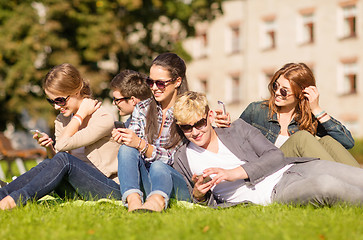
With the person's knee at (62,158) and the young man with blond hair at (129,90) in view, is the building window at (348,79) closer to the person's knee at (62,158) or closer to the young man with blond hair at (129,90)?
the young man with blond hair at (129,90)

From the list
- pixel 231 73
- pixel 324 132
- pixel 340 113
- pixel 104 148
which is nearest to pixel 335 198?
pixel 324 132

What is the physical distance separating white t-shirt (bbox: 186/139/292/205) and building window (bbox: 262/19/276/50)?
2659cm

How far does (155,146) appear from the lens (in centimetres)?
541

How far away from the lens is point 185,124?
16.2ft

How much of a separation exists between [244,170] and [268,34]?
27.3 metres

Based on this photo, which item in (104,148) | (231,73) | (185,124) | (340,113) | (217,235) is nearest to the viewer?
(217,235)

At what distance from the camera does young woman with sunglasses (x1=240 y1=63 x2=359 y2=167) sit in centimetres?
547

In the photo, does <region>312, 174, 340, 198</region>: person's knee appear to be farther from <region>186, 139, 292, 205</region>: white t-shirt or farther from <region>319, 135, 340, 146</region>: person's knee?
<region>319, 135, 340, 146</region>: person's knee

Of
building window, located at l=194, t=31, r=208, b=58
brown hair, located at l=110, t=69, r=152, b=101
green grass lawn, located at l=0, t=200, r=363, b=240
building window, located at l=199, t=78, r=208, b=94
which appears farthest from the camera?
building window, located at l=199, t=78, r=208, b=94

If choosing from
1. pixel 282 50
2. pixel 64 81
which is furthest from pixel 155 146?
pixel 282 50

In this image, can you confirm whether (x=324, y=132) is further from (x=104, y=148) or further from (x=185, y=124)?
(x=104, y=148)

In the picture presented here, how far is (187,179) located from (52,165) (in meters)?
1.25

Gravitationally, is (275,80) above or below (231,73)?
above

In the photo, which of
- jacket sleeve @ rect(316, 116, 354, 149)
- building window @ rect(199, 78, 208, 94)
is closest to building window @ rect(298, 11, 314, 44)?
building window @ rect(199, 78, 208, 94)
